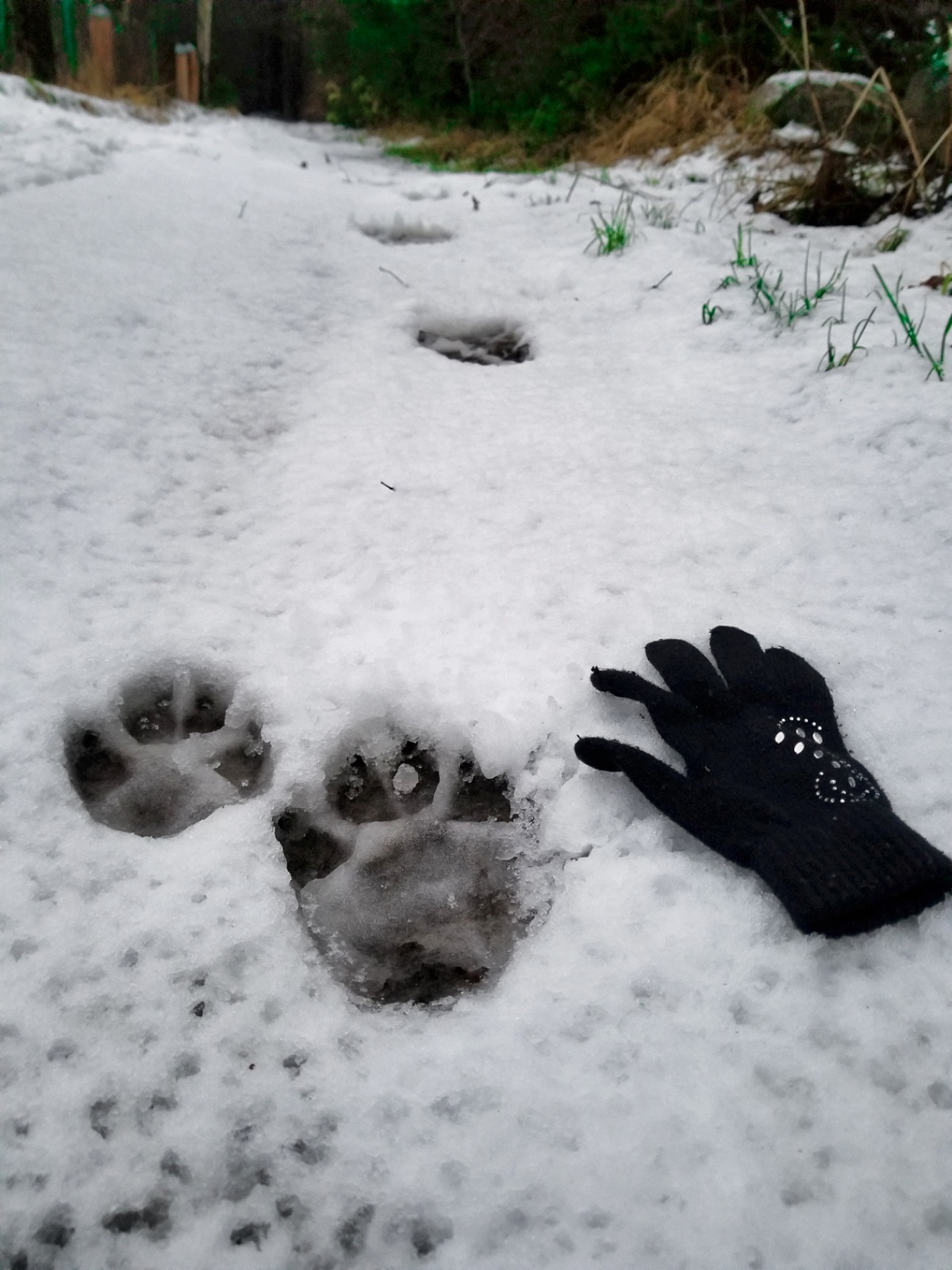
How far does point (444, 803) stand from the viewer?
3.30ft

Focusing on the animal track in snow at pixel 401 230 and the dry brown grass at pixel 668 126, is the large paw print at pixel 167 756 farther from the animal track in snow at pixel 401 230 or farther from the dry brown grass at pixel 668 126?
the dry brown grass at pixel 668 126

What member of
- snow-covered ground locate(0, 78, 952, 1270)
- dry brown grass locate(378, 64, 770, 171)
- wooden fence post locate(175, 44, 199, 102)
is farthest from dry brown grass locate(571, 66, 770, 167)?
wooden fence post locate(175, 44, 199, 102)

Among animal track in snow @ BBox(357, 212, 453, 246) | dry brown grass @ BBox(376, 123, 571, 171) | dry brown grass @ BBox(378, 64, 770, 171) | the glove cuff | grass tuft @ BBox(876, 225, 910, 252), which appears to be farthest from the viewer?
dry brown grass @ BBox(376, 123, 571, 171)

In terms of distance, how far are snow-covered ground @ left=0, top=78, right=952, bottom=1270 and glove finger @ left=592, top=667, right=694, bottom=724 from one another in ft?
0.14

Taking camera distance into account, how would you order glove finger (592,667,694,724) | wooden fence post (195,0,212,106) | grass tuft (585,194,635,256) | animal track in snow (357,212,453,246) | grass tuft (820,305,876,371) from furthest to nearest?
wooden fence post (195,0,212,106) < animal track in snow (357,212,453,246) < grass tuft (585,194,635,256) < grass tuft (820,305,876,371) < glove finger (592,667,694,724)

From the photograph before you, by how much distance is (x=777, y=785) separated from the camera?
972 millimetres

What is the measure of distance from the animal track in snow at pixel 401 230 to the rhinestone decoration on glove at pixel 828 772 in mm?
2718

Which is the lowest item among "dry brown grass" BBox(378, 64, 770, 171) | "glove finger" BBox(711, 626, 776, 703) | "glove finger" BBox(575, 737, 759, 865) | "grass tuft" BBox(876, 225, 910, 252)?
"glove finger" BBox(575, 737, 759, 865)

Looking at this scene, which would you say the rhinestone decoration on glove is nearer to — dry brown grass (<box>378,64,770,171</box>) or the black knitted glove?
the black knitted glove

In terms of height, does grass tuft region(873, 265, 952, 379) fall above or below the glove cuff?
above

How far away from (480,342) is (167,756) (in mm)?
1634

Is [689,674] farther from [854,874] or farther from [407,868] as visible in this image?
[407,868]

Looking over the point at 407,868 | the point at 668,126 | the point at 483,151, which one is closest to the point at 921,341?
the point at 407,868

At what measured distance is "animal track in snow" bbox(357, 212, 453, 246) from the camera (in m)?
2.99
